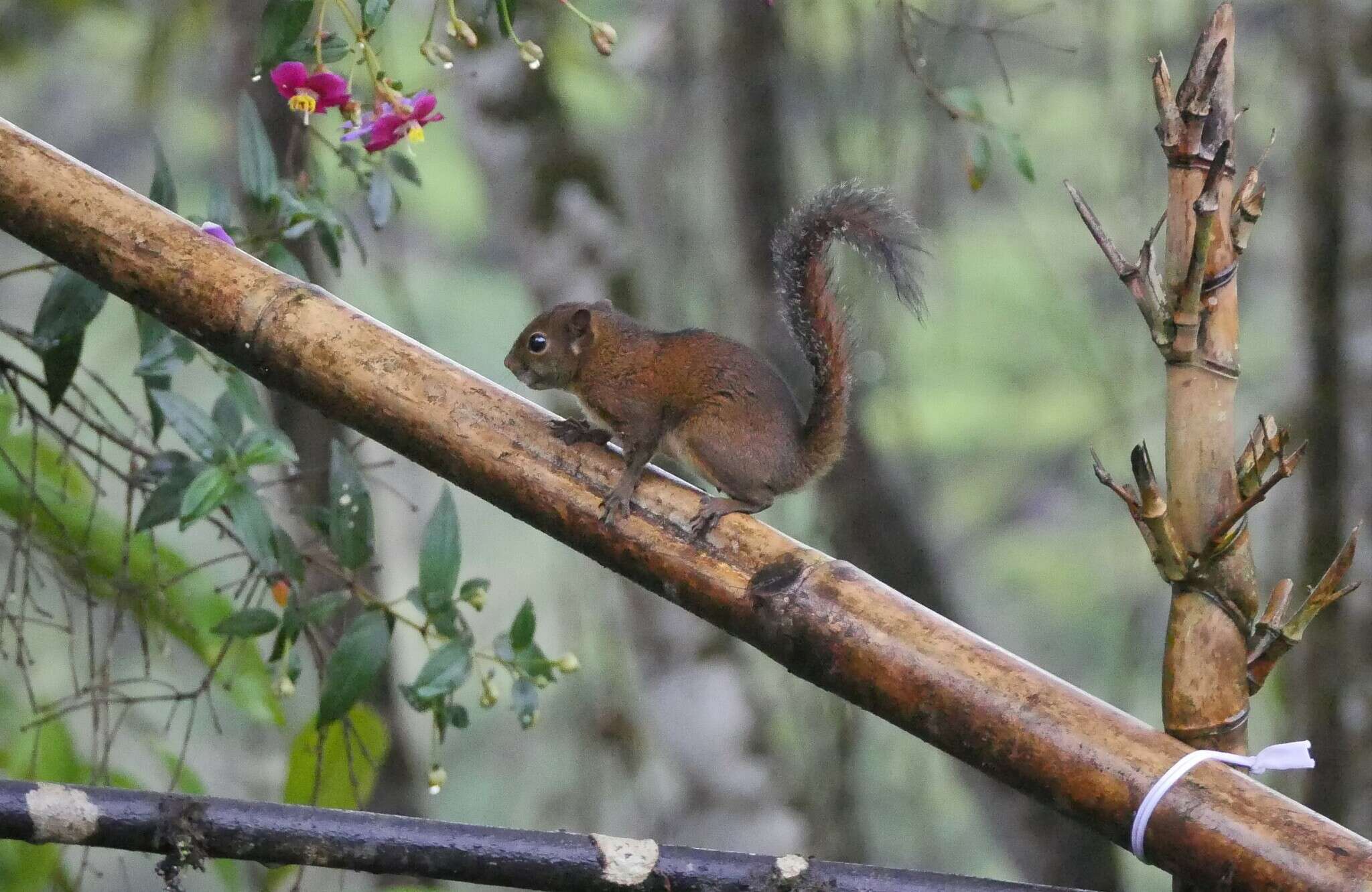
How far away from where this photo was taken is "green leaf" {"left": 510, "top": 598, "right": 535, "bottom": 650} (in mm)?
1621

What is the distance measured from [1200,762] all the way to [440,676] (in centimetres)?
82

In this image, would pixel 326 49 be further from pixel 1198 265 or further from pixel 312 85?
pixel 1198 265

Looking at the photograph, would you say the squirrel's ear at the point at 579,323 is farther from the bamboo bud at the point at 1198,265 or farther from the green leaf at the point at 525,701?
the bamboo bud at the point at 1198,265

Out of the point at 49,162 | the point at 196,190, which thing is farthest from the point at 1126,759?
the point at 196,190

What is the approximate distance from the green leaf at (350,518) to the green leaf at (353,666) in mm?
81

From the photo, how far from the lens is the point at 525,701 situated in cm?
170

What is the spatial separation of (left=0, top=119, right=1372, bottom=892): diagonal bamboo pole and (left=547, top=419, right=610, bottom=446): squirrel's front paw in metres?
0.01

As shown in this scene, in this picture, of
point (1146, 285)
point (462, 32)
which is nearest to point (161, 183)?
point (462, 32)

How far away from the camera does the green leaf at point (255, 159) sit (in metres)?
1.68

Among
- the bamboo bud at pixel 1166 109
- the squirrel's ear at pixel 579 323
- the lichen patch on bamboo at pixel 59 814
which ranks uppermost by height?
the squirrel's ear at pixel 579 323

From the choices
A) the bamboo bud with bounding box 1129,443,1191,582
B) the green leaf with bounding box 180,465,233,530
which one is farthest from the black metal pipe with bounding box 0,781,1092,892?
the green leaf with bounding box 180,465,233,530

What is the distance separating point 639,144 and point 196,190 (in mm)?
1898

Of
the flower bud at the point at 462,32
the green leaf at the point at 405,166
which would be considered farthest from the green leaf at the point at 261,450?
the flower bud at the point at 462,32

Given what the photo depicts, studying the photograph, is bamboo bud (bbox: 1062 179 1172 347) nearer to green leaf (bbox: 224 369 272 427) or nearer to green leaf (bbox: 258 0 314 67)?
green leaf (bbox: 258 0 314 67)
